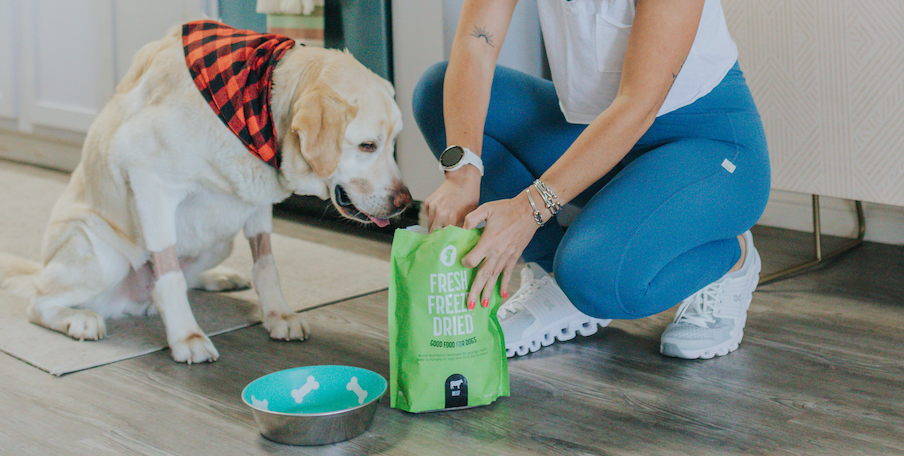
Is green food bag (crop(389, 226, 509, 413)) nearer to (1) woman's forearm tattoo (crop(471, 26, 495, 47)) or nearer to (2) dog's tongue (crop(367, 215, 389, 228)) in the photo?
(2) dog's tongue (crop(367, 215, 389, 228))

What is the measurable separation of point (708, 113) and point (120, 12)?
2.49m

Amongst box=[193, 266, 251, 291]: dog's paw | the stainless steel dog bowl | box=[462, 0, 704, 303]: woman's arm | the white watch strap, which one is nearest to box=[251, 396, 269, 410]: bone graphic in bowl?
the stainless steel dog bowl

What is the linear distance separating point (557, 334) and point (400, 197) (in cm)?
40

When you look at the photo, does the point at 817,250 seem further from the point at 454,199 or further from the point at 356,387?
the point at 356,387

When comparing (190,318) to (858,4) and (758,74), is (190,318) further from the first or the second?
(858,4)

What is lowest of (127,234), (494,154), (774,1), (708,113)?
(127,234)

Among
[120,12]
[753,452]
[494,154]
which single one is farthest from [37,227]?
[753,452]

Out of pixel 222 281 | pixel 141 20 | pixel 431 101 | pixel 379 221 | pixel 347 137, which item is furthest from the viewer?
pixel 141 20

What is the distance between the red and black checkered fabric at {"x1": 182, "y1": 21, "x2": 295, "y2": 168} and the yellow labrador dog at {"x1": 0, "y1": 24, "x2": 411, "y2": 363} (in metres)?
0.02

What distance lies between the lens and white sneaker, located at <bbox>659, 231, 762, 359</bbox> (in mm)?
1391

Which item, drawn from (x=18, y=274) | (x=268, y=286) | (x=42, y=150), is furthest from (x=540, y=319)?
(x=42, y=150)

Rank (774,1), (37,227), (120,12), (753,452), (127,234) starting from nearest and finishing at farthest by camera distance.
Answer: (753,452) < (127,234) < (774,1) < (37,227) < (120,12)

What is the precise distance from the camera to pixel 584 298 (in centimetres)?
127

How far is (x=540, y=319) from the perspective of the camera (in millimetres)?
1452
